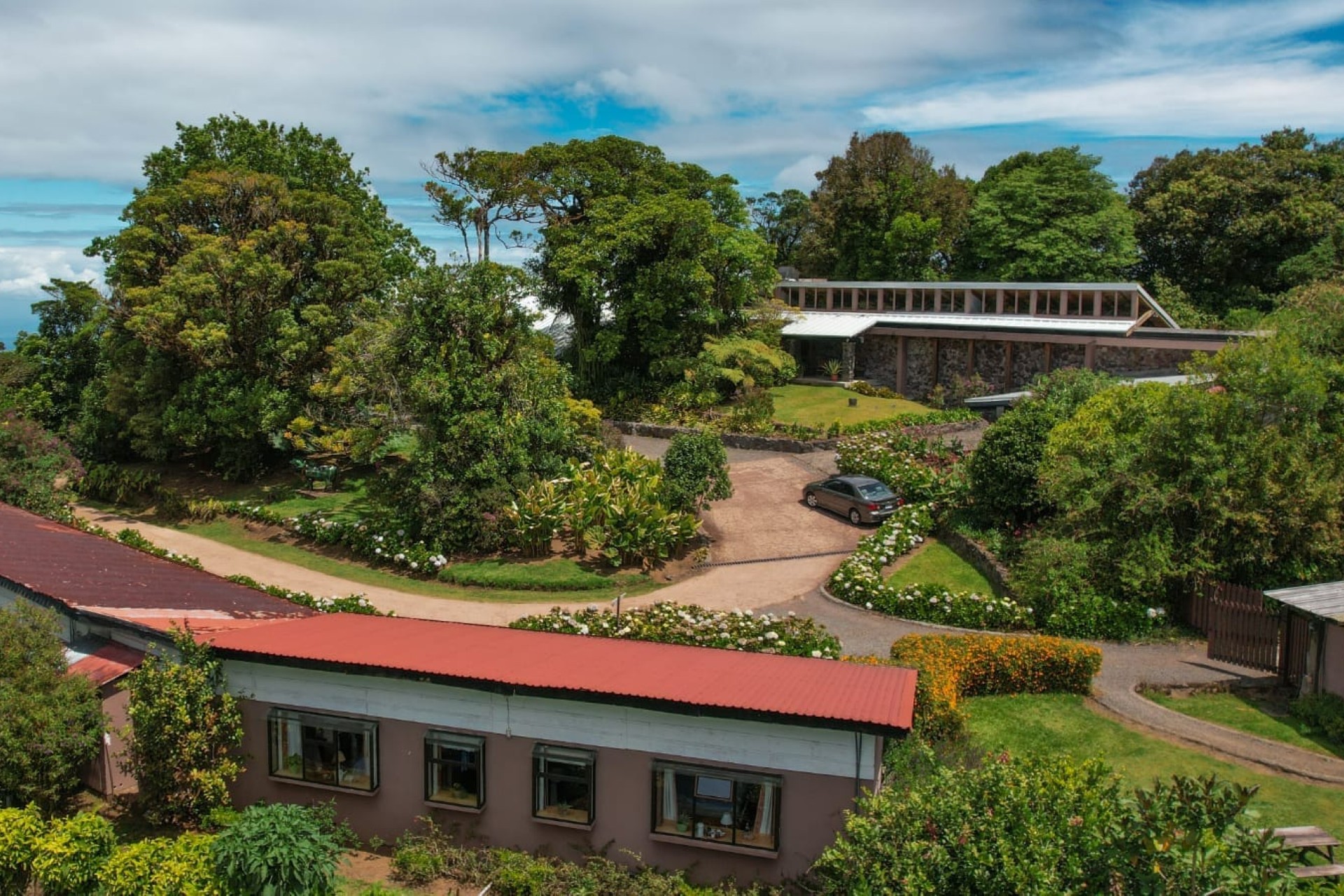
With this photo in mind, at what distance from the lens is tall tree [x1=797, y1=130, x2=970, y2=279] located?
5594 centimetres

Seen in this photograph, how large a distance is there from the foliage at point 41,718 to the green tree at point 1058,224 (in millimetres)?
46418

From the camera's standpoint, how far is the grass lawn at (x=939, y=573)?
23.1 meters

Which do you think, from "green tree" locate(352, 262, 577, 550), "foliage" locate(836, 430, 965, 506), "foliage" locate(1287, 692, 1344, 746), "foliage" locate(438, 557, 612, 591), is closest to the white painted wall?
"foliage" locate(1287, 692, 1344, 746)

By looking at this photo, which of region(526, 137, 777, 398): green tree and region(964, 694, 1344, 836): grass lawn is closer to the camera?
region(964, 694, 1344, 836): grass lawn

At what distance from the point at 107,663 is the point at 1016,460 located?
2000 centimetres

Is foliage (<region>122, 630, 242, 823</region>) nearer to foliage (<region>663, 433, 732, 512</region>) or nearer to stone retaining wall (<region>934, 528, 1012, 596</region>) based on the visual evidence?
foliage (<region>663, 433, 732, 512</region>)

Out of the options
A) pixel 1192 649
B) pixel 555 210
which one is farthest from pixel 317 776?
pixel 555 210

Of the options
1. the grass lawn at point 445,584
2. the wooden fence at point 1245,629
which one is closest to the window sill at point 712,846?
the wooden fence at point 1245,629

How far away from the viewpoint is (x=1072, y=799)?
8.52 m

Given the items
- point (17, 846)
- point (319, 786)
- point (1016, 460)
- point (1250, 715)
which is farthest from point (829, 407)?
point (17, 846)

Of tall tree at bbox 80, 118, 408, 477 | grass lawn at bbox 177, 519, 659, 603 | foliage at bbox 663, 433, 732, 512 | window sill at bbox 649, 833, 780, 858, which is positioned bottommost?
grass lawn at bbox 177, 519, 659, 603

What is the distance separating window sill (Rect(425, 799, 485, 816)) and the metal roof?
3410cm

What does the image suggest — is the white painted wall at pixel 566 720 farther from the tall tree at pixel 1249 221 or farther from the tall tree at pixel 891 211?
the tall tree at pixel 891 211

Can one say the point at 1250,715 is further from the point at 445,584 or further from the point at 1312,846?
the point at 445,584
